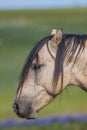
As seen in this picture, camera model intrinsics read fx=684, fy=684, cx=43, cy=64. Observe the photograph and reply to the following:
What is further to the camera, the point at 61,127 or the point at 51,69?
the point at 61,127

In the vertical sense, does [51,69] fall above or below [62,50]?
below

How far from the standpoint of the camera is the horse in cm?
679

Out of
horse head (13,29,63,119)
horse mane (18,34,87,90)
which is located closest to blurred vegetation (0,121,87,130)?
horse head (13,29,63,119)

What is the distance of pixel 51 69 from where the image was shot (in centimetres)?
681

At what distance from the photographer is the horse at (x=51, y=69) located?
679 centimetres

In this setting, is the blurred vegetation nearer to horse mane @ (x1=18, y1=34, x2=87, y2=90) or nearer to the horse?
the horse

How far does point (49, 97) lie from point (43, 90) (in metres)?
0.10

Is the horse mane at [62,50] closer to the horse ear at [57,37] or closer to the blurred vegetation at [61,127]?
the horse ear at [57,37]

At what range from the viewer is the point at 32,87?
689 cm

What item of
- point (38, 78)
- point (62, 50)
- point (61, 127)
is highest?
point (62, 50)

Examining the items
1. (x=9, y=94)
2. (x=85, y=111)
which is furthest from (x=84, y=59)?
(x=9, y=94)

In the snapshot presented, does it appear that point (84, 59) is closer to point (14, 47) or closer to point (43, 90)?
point (43, 90)

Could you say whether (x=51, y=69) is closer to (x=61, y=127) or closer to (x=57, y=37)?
(x=57, y=37)

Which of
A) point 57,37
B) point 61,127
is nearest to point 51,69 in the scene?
point 57,37
